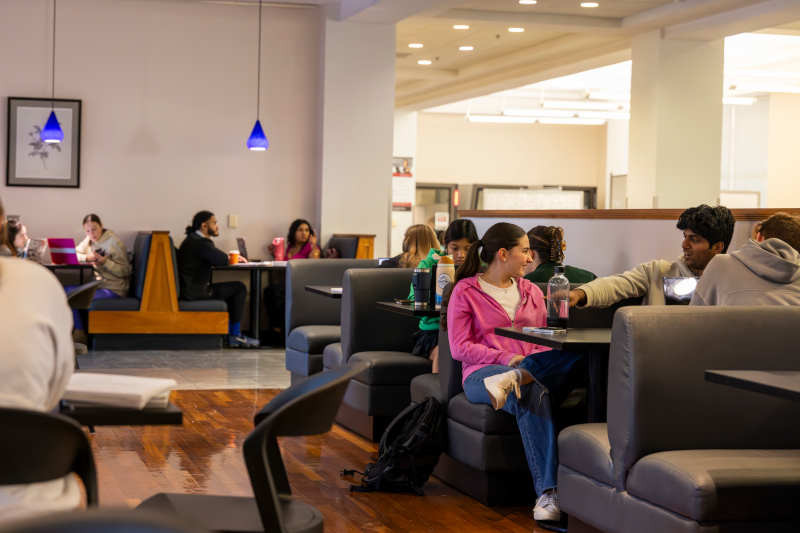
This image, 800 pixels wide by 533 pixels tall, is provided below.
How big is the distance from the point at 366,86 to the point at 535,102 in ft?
24.0

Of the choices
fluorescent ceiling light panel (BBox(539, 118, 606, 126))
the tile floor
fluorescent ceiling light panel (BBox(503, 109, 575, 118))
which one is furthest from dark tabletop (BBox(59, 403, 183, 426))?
fluorescent ceiling light panel (BBox(539, 118, 606, 126))

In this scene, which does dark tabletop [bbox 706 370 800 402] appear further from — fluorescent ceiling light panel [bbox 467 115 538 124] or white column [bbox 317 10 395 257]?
fluorescent ceiling light panel [bbox 467 115 538 124]

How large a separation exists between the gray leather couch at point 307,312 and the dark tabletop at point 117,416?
3685 mm

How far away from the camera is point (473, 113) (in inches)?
632

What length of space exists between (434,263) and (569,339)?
175 cm

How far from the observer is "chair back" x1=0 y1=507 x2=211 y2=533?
35.3 inches

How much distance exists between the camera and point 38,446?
1561 millimetres

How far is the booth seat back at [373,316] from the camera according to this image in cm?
493

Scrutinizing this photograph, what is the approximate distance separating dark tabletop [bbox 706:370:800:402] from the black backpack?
5.15 ft

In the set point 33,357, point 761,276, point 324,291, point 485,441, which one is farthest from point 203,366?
point 33,357

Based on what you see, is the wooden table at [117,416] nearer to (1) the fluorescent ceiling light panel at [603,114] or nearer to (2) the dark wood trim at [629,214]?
(2) the dark wood trim at [629,214]

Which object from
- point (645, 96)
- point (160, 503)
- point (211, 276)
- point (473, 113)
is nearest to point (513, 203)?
point (473, 113)

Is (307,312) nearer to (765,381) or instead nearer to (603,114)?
(765,381)

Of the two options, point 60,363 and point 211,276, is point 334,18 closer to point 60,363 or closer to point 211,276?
point 211,276
